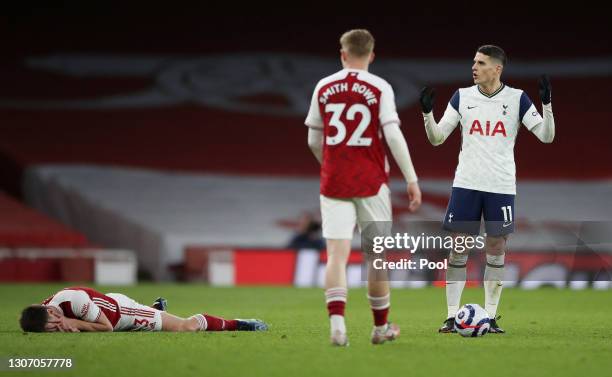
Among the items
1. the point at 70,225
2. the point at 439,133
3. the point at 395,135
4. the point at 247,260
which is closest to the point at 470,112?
the point at 439,133

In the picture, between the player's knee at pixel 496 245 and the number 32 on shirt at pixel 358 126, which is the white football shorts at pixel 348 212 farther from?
the player's knee at pixel 496 245

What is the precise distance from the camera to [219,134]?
2553cm

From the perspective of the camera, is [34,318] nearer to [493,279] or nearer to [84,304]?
[84,304]

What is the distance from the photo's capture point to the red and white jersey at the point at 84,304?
24.4 feet

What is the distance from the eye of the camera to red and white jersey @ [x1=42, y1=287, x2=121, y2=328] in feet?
24.4

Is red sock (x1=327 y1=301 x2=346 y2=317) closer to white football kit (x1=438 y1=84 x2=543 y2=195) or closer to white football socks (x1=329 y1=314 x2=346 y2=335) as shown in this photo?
white football socks (x1=329 y1=314 x2=346 y2=335)

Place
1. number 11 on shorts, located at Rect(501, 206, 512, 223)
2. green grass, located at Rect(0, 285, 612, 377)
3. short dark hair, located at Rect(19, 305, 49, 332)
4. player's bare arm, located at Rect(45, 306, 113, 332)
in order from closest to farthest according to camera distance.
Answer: green grass, located at Rect(0, 285, 612, 377)
short dark hair, located at Rect(19, 305, 49, 332)
player's bare arm, located at Rect(45, 306, 113, 332)
number 11 on shorts, located at Rect(501, 206, 512, 223)

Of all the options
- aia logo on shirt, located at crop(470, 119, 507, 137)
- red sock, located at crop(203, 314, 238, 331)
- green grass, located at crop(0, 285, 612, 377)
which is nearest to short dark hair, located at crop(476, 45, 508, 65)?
aia logo on shirt, located at crop(470, 119, 507, 137)

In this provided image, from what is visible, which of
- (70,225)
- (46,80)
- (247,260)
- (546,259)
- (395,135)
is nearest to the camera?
(395,135)

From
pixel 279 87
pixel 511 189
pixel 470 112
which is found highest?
pixel 279 87

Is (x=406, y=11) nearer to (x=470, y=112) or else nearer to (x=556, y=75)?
(x=556, y=75)

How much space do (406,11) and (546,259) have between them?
13.4 metres

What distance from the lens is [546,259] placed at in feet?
54.5

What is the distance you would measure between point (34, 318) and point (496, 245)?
3.31 meters
